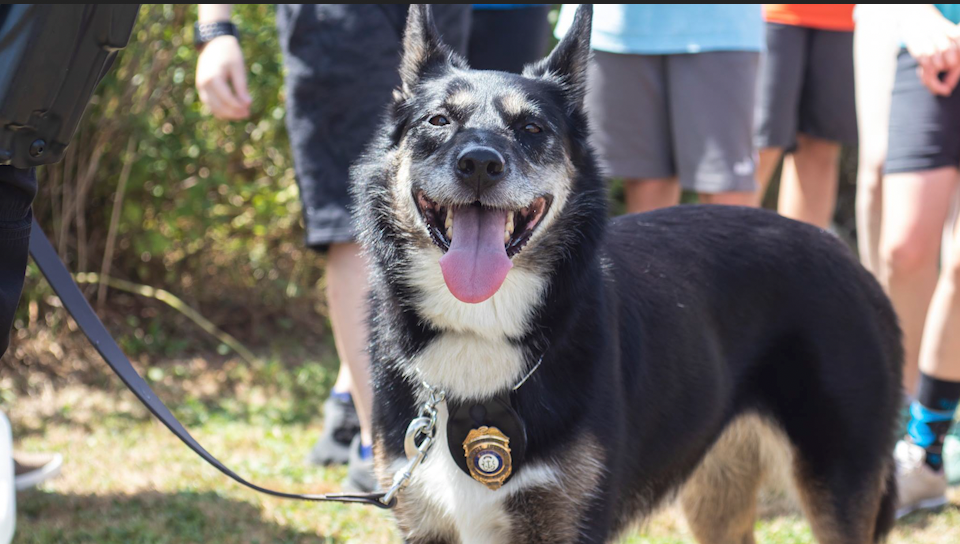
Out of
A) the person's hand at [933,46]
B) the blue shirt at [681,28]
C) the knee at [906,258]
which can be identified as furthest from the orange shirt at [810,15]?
the knee at [906,258]

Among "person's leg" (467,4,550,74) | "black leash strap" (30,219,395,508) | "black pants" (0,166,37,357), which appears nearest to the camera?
"black pants" (0,166,37,357)

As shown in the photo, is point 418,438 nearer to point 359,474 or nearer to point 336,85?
point 359,474

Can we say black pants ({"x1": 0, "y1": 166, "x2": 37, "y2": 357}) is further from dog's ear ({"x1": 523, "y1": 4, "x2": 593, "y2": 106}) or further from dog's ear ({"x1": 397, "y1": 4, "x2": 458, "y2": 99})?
dog's ear ({"x1": 523, "y1": 4, "x2": 593, "y2": 106})

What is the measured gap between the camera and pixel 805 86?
5.13 meters

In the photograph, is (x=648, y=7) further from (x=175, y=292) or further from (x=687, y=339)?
(x=175, y=292)

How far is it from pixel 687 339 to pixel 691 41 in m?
1.83

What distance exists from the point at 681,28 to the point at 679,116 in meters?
0.37

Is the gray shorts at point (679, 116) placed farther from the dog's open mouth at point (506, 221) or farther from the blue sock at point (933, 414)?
the dog's open mouth at point (506, 221)

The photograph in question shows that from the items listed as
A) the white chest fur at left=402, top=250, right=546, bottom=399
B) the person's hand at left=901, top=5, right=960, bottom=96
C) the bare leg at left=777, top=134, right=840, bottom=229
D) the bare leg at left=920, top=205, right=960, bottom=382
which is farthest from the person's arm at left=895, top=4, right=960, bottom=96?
the white chest fur at left=402, top=250, right=546, bottom=399

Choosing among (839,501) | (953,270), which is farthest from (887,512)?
(953,270)

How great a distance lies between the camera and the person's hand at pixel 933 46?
3.33 metres

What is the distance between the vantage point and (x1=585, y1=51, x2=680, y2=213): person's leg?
4.10 metres

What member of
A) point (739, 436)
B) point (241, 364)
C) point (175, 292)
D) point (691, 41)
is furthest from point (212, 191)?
point (739, 436)

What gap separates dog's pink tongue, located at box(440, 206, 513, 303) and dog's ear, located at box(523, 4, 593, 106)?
1.64 ft
